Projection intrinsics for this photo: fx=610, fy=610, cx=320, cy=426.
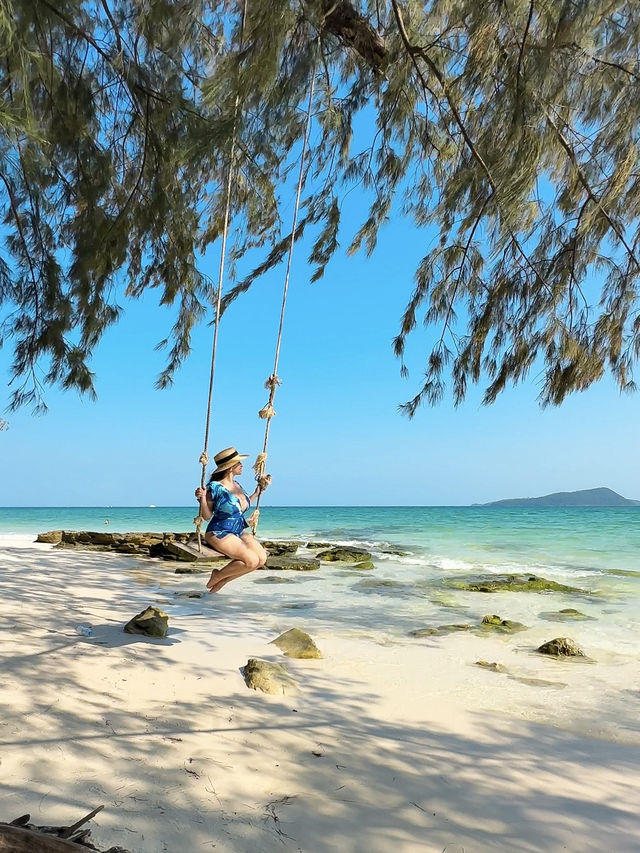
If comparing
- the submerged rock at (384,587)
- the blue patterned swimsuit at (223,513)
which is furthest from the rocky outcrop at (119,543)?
the blue patterned swimsuit at (223,513)

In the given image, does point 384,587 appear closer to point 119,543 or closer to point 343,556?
point 343,556

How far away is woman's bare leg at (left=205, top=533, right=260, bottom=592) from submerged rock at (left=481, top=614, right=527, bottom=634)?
2.64m

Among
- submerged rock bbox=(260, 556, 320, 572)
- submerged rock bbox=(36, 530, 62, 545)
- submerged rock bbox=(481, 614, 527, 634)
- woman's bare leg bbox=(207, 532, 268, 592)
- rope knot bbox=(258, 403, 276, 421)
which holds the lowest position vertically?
submerged rock bbox=(481, 614, 527, 634)

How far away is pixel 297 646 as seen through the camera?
421cm

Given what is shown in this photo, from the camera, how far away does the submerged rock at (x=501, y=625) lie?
17.9 feet

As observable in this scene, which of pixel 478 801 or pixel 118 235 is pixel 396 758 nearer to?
pixel 478 801

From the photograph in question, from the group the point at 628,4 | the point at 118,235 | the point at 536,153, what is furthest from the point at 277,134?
the point at 628,4

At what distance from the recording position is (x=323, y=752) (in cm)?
260

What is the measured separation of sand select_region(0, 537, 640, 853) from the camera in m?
2.01

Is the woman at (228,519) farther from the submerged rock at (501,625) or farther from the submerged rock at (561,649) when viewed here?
the submerged rock at (501,625)

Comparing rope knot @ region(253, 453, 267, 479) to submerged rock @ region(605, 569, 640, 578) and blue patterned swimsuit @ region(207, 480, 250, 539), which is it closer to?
blue patterned swimsuit @ region(207, 480, 250, 539)

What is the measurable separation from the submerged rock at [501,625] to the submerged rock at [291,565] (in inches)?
164

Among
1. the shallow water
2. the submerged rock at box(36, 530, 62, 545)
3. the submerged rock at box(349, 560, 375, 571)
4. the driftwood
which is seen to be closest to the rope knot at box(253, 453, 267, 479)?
the shallow water

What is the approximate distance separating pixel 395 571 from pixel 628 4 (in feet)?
27.4
